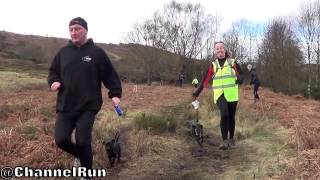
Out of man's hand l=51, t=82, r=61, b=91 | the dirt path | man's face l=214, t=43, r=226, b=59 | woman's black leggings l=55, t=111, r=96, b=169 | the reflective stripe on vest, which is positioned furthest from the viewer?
the reflective stripe on vest

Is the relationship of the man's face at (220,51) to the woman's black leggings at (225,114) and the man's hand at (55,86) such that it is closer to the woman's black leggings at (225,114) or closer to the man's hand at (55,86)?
the woman's black leggings at (225,114)

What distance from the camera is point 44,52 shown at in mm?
84688

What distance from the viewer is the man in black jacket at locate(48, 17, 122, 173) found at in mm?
5754

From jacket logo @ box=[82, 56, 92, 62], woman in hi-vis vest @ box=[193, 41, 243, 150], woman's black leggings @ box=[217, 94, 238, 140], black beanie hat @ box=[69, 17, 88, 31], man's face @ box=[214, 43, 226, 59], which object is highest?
black beanie hat @ box=[69, 17, 88, 31]

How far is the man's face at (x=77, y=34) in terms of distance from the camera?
5.88 meters

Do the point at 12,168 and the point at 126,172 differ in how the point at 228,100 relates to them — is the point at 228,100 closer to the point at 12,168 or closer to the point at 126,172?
the point at 126,172

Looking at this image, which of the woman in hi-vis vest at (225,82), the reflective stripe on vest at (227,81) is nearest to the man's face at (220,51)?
the woman in hi-vis vest at (225,82)

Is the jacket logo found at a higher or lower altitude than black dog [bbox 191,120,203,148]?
higher

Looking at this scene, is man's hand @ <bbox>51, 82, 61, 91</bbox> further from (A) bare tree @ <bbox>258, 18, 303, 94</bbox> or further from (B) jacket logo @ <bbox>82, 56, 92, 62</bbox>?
(A) bare tree @ <bbox>258, 18, 303, 94</bbox>

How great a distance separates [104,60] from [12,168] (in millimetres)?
2047

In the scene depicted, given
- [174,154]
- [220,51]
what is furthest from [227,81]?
[174,154]

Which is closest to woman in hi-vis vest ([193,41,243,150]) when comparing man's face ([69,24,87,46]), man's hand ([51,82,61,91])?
man's face ([69,24,87,46])

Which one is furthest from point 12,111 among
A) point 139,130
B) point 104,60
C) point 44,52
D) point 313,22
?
point 44,52

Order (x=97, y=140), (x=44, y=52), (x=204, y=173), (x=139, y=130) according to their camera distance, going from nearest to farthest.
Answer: (x=204, y=173) → (x=97, y=140) → (x=139, y=130) → (x=44, y=52)
